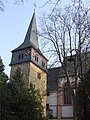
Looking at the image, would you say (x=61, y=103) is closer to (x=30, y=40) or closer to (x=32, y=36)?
(x=30, y=40)

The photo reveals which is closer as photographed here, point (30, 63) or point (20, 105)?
point (20, 105)

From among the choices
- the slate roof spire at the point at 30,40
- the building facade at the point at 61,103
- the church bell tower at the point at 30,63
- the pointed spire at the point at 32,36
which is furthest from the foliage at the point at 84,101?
the pointed spire at the point at 32,36

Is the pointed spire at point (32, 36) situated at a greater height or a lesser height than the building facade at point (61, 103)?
greater

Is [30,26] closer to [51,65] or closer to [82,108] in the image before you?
[51,65]

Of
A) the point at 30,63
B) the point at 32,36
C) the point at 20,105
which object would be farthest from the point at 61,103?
the point at 20,105

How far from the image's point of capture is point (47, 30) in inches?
677

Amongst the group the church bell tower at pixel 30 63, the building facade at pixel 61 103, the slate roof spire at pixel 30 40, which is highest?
the slate roof spire at pixel 30 40

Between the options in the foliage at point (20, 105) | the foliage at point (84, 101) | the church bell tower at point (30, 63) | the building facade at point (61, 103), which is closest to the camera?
the foliage at point (84, 101)

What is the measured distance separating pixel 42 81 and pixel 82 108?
82.7 feet

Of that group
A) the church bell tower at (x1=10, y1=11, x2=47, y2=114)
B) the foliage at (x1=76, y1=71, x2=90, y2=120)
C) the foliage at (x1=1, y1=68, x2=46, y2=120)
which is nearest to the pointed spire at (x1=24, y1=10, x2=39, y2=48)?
the church bell tower at (x1=10, y1=11, x2=47, y2=114)

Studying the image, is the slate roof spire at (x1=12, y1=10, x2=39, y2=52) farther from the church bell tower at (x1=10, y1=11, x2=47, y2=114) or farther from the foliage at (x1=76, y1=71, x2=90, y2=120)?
the foliage at (x1=76, y1=71, x2=90, y2=120)

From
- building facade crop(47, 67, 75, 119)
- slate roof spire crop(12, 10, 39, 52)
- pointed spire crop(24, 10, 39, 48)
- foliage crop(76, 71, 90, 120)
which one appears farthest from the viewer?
pointed spire crop(24, 10, 39, 48)

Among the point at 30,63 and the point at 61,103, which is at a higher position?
the point at 30,63

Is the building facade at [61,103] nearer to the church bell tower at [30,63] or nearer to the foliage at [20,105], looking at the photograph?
the church bell tower at [30,63]
